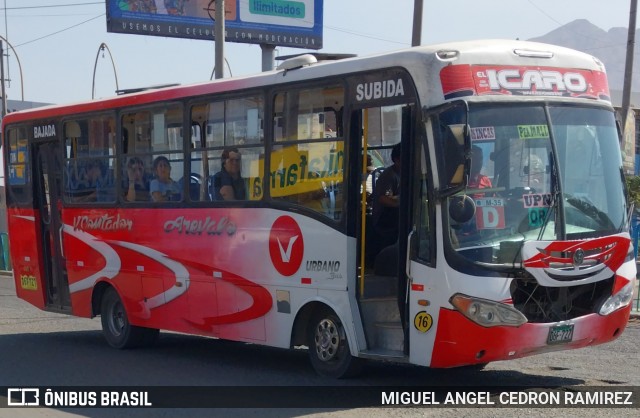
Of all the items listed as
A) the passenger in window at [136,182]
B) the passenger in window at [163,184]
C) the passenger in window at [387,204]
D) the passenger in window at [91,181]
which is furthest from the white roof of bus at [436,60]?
the passenger in window at [91,181]

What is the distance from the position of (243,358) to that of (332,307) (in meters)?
2.91

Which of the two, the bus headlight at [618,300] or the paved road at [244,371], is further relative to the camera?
the bus headlight at [618,300]

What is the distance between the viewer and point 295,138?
10586 millimetres

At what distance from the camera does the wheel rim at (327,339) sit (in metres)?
10.2

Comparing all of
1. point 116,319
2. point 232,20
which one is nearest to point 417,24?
point 116,319

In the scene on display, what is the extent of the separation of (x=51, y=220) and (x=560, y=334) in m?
8.75

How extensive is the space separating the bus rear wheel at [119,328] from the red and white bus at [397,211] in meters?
0.39

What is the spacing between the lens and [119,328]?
13914 mm

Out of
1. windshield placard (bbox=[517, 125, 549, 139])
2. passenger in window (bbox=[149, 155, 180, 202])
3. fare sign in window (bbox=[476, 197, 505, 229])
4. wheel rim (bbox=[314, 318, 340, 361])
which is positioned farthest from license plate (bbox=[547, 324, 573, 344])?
passenger in window (bbox=[149, 155, 180, 202])

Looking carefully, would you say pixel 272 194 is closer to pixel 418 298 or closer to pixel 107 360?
pixel 418 298

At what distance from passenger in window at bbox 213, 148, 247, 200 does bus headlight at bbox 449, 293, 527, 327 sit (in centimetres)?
352

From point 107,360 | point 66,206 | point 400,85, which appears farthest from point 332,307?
point 66,206

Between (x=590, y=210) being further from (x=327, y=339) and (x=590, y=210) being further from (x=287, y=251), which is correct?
(x=287, y=251)

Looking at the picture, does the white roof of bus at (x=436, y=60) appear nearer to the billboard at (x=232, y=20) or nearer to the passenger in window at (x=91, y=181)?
the passenger in window at (x=91, y=181)
